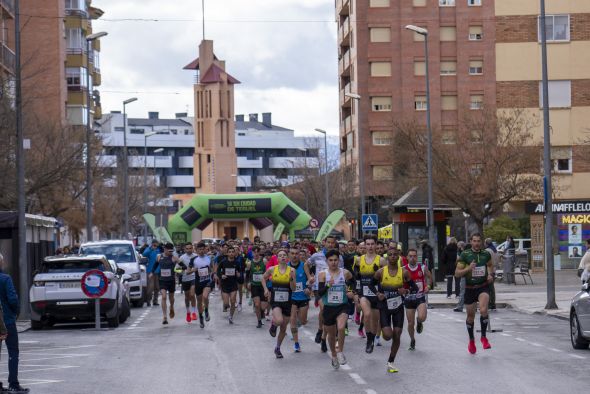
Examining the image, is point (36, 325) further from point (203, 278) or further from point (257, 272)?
point (257, 272)

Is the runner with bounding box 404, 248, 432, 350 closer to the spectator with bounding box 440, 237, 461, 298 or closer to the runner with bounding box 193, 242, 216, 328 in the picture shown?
the runner with bounding box 193, 242, 216, 328

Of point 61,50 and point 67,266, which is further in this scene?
point 61,50

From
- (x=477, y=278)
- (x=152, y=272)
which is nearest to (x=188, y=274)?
(x=152, y=272)

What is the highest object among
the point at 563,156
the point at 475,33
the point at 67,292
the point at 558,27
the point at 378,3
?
the point at 378,3

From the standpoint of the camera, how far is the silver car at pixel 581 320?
66.2ft

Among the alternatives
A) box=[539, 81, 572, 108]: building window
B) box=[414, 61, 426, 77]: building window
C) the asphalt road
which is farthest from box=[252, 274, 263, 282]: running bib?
box=[414, 61, 426, 77]: building window

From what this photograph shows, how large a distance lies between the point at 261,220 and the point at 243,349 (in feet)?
200

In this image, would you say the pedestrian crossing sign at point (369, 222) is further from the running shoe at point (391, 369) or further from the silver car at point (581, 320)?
the running shoe at point (391, 369)

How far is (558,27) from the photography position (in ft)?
223

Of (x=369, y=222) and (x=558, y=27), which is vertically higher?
(x=558, y=27)

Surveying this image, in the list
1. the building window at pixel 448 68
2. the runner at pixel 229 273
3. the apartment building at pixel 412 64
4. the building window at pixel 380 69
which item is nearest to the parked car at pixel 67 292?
the runner at pixel 229 273

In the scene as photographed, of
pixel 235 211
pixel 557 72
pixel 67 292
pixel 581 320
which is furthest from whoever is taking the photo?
pixel 557 72

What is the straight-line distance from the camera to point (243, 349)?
71.4ft

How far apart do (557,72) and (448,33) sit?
18.5 m
